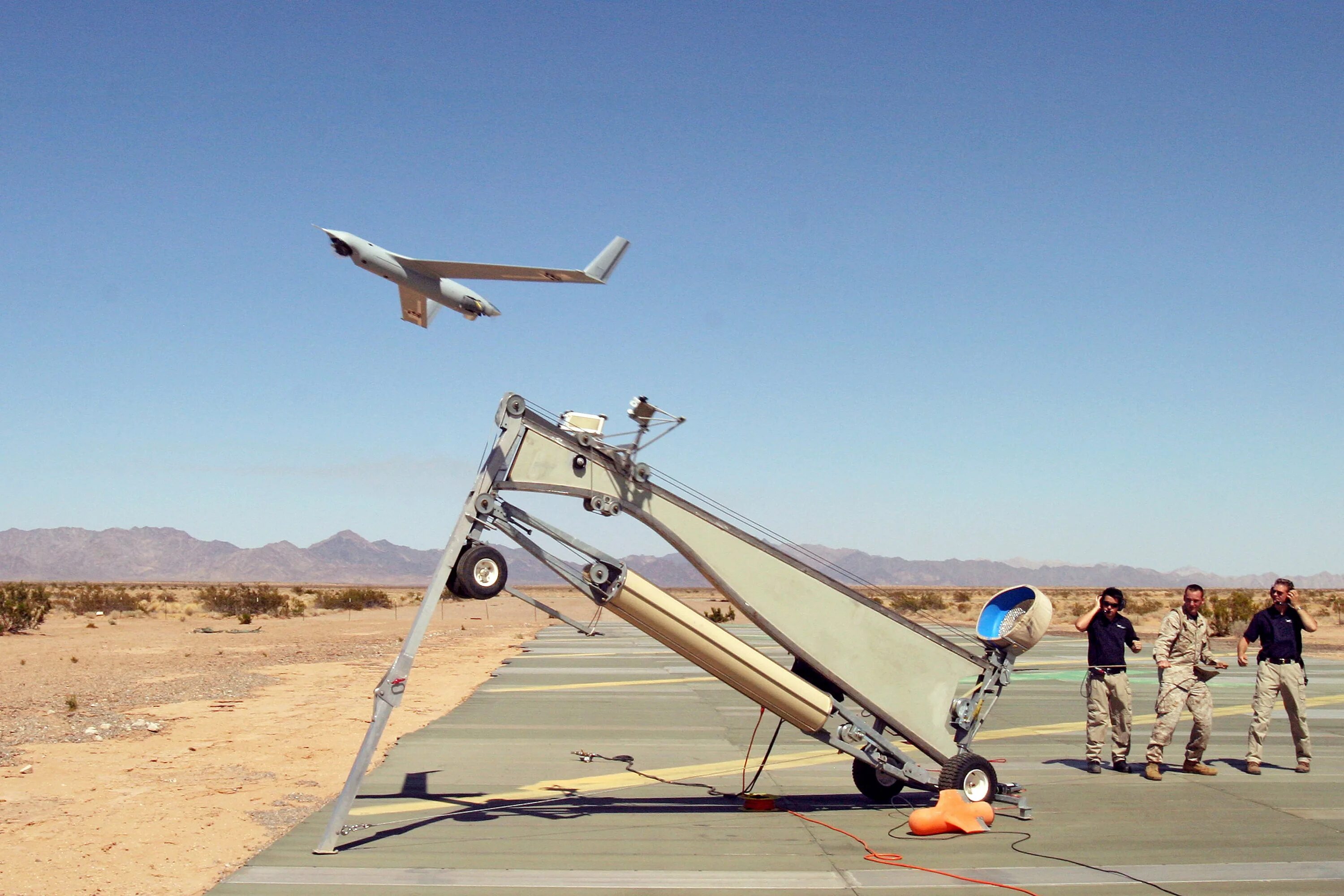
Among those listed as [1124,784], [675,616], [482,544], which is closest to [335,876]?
[482,544]

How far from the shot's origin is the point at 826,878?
7.93 m

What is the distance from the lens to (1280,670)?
41.8 ft

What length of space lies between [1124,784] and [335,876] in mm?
8603

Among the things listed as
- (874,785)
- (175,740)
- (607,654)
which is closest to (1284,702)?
(874,785)

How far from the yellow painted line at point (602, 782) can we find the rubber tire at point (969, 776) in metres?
3.20

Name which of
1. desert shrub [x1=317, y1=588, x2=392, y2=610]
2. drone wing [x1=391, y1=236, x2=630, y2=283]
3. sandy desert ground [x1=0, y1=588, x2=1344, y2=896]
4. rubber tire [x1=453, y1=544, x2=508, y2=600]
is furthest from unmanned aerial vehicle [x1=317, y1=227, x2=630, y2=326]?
desert shrub [x1=317, y1=588, x2=392, y2=610]

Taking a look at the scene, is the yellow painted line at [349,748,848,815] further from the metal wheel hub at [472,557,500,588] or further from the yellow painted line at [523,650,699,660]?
the yellow painted line at [523,650,699,660]

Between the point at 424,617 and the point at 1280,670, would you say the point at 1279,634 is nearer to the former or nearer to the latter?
the point at 1280,670

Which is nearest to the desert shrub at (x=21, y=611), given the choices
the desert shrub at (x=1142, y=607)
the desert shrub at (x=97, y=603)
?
the desert shrub at (x=97, y=603)

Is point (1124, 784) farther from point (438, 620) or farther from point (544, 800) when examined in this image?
point (438, 620)

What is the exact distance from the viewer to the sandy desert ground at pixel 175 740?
342 inches

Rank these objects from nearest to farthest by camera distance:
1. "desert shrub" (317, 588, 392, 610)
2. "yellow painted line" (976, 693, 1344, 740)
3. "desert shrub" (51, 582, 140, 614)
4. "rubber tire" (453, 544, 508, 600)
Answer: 1. "rubber tire" (453, 544, 508, 600)
2. "yellow painted line" (976, 693, 1344, 740)
3. "desert shrub" (51, 582, 140, 614)
4. "desert shrub" (317, 588, 392, 610)

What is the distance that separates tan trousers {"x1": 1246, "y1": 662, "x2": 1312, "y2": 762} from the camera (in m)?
12.4

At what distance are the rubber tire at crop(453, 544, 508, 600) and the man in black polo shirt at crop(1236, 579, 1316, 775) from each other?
913cm
